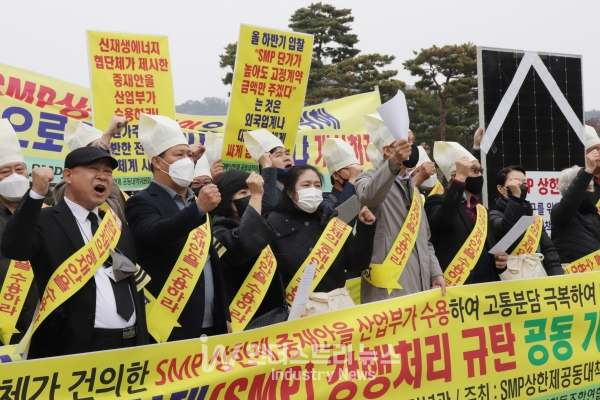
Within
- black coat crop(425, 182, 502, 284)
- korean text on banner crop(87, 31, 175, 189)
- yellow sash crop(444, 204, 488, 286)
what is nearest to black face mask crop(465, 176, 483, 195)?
black coat crop(425, 182, 502, 284)

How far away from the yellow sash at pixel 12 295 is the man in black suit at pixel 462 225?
9.87ft

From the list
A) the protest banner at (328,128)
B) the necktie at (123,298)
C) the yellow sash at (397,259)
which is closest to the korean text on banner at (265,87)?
the yellow sash at (397,259)

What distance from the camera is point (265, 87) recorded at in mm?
7082

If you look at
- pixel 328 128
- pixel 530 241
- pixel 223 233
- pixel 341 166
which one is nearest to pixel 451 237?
pixel 530 241

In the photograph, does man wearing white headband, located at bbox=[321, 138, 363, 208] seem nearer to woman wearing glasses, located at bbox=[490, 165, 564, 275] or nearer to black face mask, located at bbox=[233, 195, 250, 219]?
woman wearing glasses, located at bbox=[490, 165, 564, 275]

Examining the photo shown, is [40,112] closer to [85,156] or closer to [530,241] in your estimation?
[85,156]

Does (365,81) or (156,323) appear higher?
(365,81)

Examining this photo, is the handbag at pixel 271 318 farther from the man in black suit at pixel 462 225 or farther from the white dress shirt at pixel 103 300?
the man in black suit at pixel 462 225

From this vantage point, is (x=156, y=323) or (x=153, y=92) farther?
(x=153, y=92)

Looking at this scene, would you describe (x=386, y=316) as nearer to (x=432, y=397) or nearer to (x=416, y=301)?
(x=416, y=301)

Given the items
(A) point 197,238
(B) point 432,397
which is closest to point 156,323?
(A) point 197,238

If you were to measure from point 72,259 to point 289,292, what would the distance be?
1.68 metres

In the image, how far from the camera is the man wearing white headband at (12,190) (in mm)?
5176

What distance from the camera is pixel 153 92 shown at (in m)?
6.98
